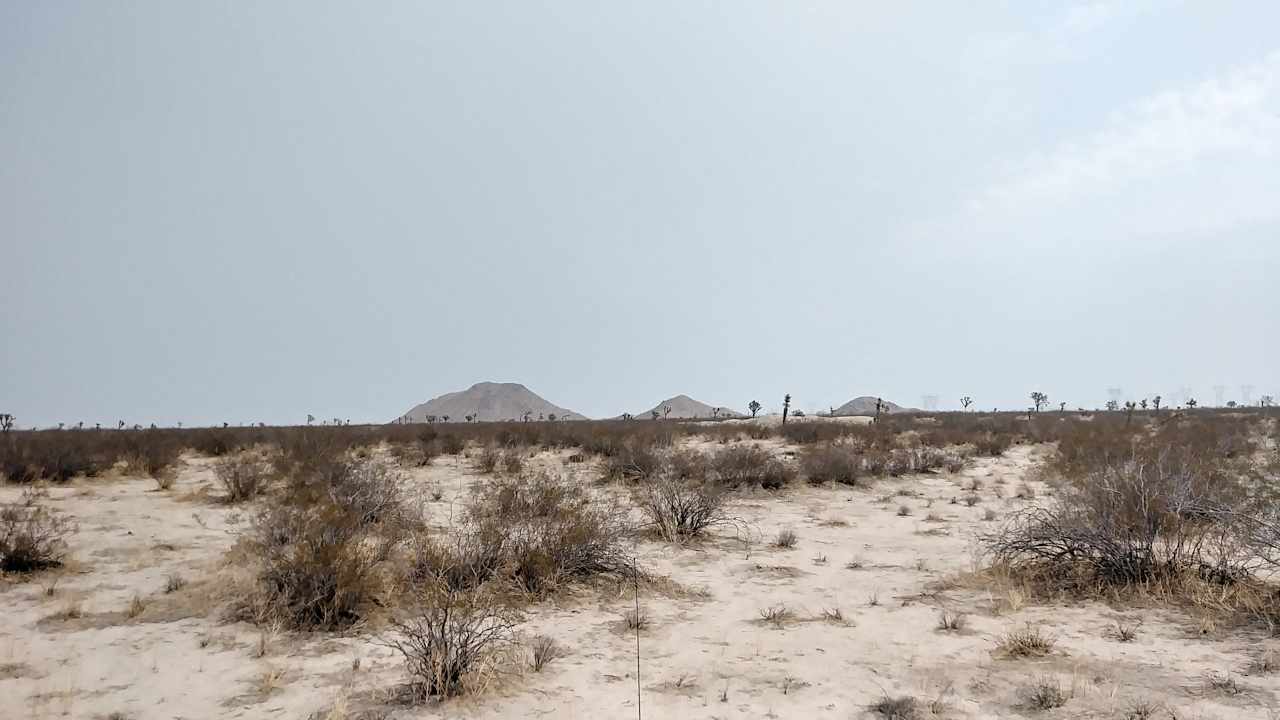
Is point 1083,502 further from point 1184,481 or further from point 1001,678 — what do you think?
point 1001,678

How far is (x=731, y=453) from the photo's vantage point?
15.7 meters

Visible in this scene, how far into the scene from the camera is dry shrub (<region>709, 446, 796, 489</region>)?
48.6ft

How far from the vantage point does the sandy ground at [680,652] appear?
4.45 meters

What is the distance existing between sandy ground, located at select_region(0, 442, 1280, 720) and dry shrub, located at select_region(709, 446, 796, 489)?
578 centimetres

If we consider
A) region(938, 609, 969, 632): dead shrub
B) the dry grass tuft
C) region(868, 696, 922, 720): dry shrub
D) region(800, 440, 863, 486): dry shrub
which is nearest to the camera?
region(868, 696, 922, 720): dry shrub

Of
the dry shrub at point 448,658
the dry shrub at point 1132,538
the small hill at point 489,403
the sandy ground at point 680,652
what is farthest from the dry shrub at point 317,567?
the small hill at point 489,403

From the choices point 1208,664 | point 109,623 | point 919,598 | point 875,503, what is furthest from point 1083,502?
point 109,623

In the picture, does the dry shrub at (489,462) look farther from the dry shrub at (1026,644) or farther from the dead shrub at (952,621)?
the dry shrub at (1026,644)

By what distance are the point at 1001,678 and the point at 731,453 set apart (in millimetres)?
10924

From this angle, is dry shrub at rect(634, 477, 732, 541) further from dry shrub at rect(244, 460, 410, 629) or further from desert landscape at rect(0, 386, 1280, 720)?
dry shrub at rect(244, 460, 410, 629)

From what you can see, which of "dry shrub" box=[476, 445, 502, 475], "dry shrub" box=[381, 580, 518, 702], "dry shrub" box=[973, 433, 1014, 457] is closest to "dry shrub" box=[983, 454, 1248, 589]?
"dry shrub" box=[381, 580, 518, 702]

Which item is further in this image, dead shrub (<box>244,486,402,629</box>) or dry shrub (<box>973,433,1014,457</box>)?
dry shrub (<box>973,433,1014,457</box>)

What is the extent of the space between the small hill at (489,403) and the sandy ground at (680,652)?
438 feet

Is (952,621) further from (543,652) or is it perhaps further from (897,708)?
(543,652)
